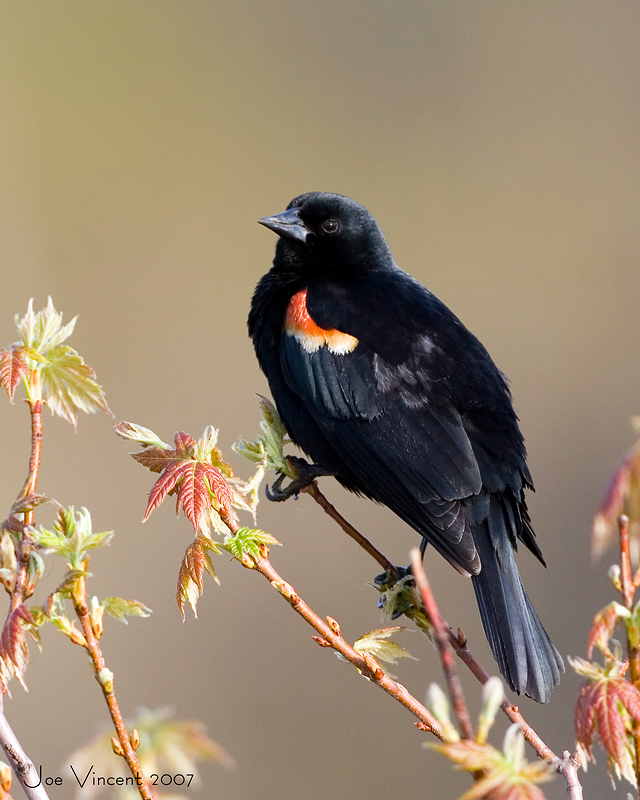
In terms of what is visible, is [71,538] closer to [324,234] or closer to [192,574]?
[192,574]

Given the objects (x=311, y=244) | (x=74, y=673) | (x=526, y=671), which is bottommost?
(x=74, y=673)

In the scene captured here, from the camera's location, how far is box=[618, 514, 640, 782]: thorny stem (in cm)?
64

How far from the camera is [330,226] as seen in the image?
242cm

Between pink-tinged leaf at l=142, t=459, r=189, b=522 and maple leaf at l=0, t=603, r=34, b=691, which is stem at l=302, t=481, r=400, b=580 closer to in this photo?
pink-tinged leaf at l=142, t=459, r=189, b=522

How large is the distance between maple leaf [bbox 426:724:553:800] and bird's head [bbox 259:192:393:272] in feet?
6.20

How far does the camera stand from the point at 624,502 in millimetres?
660

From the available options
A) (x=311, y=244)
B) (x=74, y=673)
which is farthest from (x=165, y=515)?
(x=311, y=244)

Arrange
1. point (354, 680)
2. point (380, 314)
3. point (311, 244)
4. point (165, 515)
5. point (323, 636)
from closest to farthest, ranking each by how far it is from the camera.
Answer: point (323, 636) → point (380, 314) → point (311, 244) → point (354, 680) → point (165, 515)

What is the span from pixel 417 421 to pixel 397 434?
0.05 m

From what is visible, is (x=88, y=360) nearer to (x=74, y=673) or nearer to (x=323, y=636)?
(x=74, y=673)

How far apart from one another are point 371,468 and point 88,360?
2857mm

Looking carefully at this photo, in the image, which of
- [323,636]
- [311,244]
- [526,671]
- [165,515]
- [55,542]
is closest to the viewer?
[55,542]

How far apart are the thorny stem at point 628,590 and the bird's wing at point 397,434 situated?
3.66 ft

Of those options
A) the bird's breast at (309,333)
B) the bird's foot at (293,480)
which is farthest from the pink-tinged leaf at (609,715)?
the bird's breast at (309,333)
